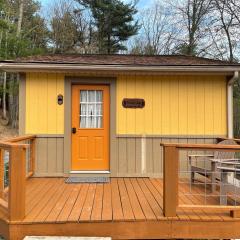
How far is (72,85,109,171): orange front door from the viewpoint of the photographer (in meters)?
7.18

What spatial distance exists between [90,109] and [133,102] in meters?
0.93

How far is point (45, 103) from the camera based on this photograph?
7.11 metres

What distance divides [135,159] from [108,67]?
2.01 metres

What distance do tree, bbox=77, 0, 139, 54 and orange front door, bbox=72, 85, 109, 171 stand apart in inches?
663

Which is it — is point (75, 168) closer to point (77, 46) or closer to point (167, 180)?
point (167, 180)

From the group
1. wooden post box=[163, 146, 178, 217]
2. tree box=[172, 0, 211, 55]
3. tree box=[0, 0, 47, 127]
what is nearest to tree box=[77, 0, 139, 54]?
tree box=[172, 0, 211, 55]

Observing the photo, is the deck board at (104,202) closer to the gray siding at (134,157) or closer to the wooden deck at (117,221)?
the wooden deck at (117,221)

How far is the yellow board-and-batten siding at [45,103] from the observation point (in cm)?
710

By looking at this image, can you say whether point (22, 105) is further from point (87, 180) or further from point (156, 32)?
point (156, 32)

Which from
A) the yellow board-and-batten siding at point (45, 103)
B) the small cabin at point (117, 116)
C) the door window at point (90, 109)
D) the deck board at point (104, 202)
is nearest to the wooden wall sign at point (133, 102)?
the small cabin at point (117, 116)

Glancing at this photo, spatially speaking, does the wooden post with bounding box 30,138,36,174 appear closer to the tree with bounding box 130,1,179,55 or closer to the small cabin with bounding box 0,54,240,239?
the small cabin with bounding box 0,54,240,239

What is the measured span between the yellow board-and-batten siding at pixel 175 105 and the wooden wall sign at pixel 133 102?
0.22 ft

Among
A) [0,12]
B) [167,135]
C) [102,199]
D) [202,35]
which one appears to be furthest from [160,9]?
[102,199]

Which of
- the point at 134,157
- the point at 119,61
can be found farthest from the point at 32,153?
the point at 119,61
